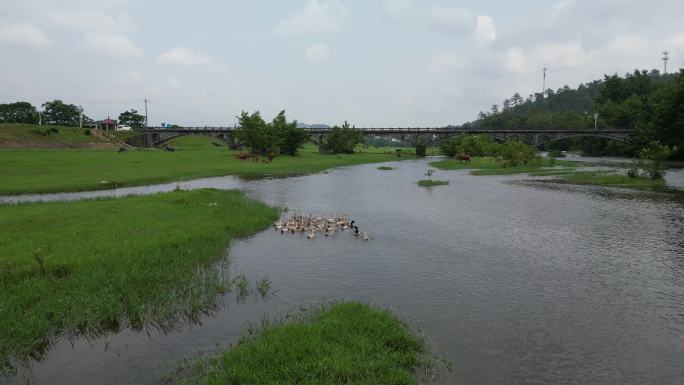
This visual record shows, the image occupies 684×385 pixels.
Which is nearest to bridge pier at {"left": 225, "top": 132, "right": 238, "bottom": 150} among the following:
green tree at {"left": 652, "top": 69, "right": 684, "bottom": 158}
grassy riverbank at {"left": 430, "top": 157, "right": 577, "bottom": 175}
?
grassy riverbank at {"left": 430, "top": 157, "right": 577, "bottom": 175}

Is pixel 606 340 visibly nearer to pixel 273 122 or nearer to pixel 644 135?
pixel 273 122

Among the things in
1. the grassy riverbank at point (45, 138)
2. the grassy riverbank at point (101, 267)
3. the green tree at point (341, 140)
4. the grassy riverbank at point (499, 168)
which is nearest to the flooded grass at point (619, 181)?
the grassy riverbank at point (499, 168)

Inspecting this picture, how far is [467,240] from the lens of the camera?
23.5 meters

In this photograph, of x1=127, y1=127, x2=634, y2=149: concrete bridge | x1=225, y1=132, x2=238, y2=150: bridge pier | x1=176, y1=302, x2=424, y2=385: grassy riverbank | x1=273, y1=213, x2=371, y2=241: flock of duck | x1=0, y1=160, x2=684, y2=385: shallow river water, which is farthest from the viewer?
x1=225, y1=132, x2=238, y2=150: bridge pier

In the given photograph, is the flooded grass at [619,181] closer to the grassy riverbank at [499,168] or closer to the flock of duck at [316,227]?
the grassy riverbank at [499,168]

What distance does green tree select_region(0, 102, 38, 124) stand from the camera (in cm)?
12310

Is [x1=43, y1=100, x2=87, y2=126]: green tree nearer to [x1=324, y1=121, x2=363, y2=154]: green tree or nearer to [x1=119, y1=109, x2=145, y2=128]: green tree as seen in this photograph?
[x1=119, y1=109, x2=145, y2=128]: green tree

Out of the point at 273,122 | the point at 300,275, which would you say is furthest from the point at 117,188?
the point at 273,122

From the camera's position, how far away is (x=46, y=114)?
13350 centimetres

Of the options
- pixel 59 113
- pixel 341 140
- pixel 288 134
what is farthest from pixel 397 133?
pixel 59 113

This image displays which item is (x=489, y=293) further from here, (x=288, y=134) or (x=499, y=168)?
(x=288, y=134)

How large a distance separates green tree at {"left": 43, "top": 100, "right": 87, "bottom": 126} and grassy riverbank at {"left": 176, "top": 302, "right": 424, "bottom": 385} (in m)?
149

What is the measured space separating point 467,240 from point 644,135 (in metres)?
97.5

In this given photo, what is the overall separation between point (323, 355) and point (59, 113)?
153 m
